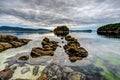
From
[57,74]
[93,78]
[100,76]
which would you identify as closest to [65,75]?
[57,74]

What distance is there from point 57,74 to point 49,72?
1.25 meters

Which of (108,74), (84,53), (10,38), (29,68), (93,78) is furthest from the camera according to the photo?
(10,38)

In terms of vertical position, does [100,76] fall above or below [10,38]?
below

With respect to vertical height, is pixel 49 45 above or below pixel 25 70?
above

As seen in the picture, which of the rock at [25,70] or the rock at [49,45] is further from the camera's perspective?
the rock at [49,45]

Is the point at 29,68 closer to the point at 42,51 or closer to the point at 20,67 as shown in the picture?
the point at 20,67

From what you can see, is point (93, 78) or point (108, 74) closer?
point (93, 78)

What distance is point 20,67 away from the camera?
61.2 ft

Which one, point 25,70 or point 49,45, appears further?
point 49,45

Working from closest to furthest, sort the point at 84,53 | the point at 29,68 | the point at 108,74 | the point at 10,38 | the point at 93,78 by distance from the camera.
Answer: the point at 93,78 < the point at 108,74 < the point at 29,68 < the point at 84,53 < the point at 10,38

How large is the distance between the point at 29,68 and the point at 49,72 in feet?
11.6

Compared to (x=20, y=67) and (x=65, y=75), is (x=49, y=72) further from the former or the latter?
(x=20, y=67)

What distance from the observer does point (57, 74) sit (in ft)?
52.0

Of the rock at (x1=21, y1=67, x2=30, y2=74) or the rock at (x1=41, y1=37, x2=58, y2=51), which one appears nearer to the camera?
the rock at (x1=21, y1=67, x2=30, y2=74)
